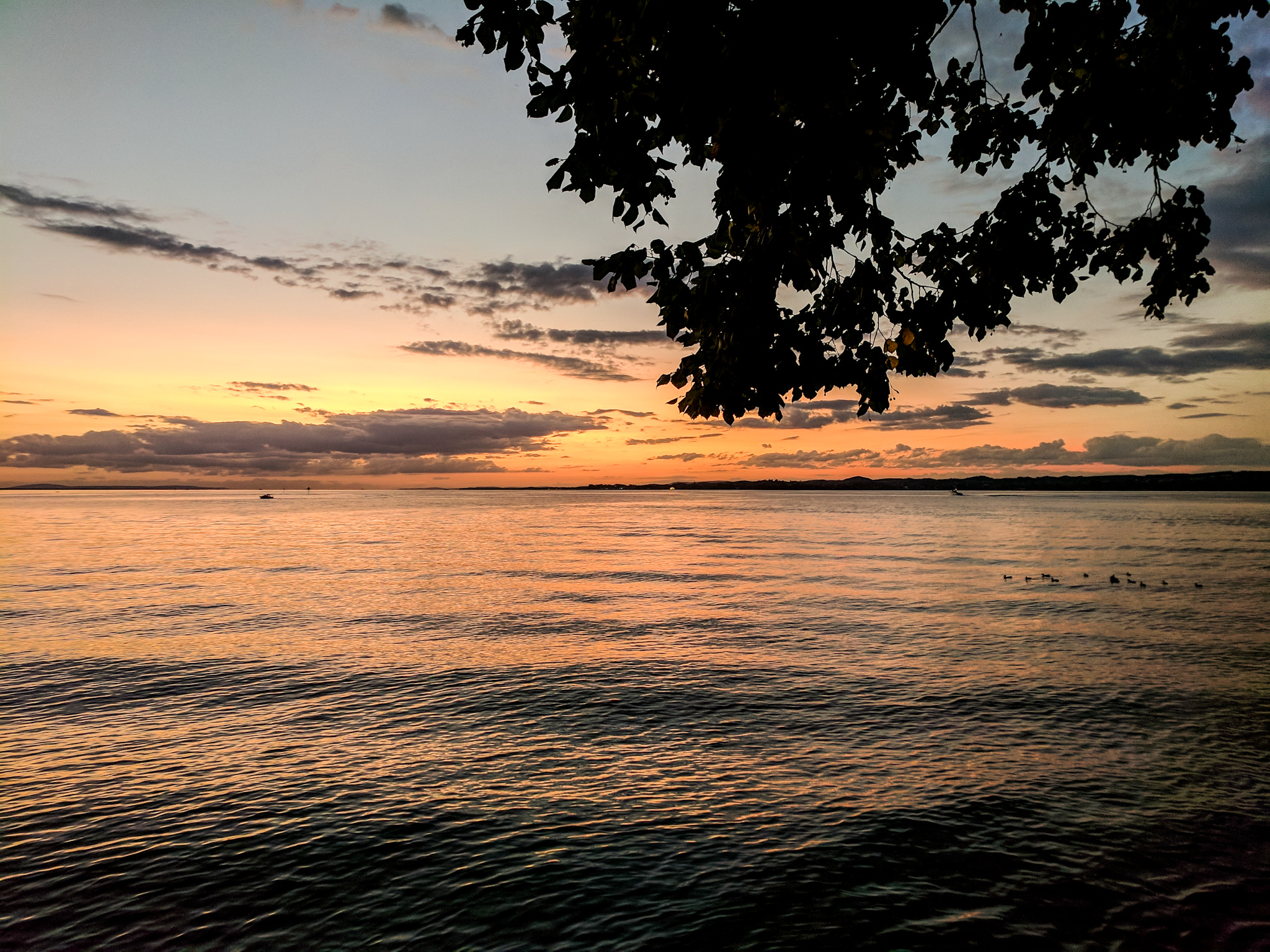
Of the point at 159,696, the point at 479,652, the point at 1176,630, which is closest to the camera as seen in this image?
the point at 159,696

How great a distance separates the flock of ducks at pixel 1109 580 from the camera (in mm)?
36812

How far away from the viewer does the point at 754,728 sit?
45.0 ft

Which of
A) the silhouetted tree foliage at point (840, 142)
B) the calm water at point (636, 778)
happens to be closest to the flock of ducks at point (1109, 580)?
the calm water at point (636, 778)

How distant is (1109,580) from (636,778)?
38.3m

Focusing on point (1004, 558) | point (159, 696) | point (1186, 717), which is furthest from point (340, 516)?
point (1186, 717)

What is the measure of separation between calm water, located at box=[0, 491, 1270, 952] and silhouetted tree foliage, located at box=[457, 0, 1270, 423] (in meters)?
5.64

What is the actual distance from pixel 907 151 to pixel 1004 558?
167 ft

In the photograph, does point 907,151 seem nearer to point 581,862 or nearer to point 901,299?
point 901,299

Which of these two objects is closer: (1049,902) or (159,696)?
(1049,902)

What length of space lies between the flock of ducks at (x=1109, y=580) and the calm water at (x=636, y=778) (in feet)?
23.7

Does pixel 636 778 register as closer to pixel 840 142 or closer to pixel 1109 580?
pixel 840 142

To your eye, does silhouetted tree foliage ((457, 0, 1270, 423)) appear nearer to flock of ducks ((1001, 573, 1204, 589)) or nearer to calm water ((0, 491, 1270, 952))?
calm water ((0, 491, 1270, 952))

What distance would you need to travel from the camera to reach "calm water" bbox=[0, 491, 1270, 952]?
754 cm

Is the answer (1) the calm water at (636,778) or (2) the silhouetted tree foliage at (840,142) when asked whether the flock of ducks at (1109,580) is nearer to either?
(1) the calm water at (636,778)
